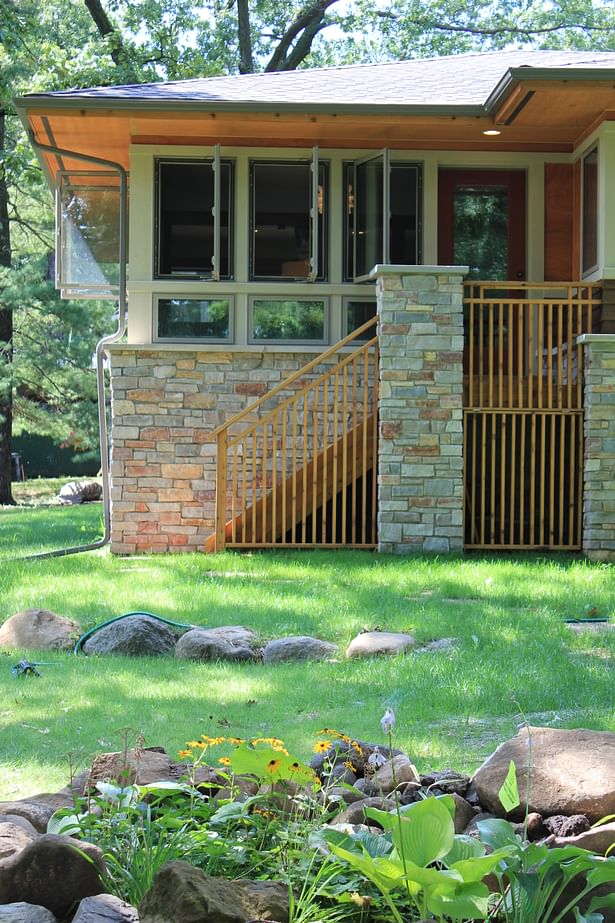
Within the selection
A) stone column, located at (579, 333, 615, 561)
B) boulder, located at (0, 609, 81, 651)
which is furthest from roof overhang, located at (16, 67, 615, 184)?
boulder, located at (0, 609, 81, 651)

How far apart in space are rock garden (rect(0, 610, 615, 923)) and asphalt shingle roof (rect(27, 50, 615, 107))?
316 inches

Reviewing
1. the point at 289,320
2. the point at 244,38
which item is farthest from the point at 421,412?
the point at 244,38

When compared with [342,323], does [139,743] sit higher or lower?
lower

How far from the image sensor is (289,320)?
12.4m

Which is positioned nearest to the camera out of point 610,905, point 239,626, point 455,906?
point 455,906

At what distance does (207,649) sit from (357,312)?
21.5 feet

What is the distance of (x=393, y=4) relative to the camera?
28.3 metres

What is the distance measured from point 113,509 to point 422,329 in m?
3.76

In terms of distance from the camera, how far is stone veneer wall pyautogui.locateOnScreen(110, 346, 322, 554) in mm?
11930

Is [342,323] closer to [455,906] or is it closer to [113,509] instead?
[113,509]

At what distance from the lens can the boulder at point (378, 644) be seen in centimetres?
668

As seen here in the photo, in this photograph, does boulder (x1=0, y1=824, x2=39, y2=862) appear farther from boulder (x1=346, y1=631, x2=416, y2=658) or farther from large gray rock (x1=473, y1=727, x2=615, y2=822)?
boulder (x1=346, y1=631, x2=416, y2=658)

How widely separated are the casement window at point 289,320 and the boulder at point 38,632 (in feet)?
18.6

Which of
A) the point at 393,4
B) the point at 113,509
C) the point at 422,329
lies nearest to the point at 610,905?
the point at 422,329
